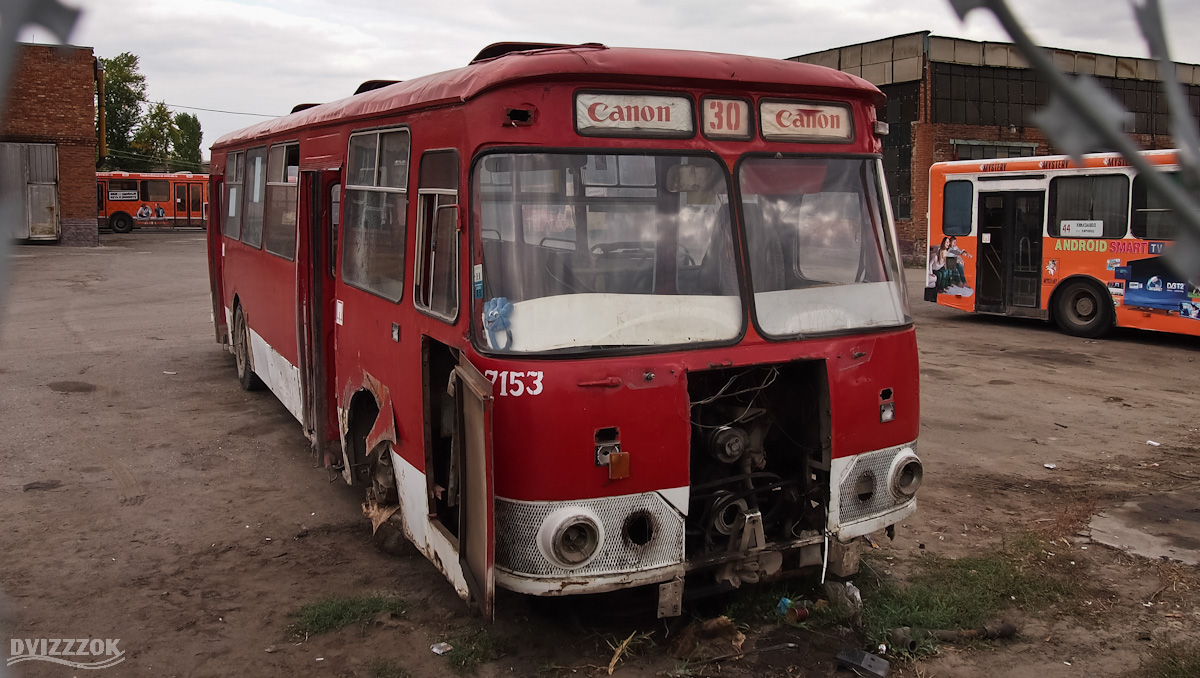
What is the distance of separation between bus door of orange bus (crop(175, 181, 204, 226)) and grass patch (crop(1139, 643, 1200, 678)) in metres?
47.2

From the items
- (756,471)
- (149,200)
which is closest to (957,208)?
(756,471)

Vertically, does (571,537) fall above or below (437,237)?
below

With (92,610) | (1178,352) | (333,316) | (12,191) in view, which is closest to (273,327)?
(333,316)

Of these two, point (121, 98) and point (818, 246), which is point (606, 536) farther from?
point (121, 98)

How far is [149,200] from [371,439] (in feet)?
145

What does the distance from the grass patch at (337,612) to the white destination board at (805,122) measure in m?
3.17

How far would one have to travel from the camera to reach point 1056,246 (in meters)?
15.2

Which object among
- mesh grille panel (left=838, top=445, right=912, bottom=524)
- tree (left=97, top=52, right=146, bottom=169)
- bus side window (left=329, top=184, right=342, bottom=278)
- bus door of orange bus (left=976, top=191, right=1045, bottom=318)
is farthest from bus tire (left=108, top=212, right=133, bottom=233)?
mesh grille panel (left=838, top=445, right=912, bottom=524)

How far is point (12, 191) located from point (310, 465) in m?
6.79

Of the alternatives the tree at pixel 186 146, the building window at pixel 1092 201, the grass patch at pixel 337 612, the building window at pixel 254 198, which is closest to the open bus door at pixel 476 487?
the grass patch at pixel 337 612

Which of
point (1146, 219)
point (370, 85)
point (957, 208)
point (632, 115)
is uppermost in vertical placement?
point (370, 85)

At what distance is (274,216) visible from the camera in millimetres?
8438

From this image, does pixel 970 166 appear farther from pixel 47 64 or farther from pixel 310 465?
pixel 47 64

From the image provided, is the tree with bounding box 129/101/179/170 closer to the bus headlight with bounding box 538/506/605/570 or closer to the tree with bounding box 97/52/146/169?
the tree with bounding box 97/52/146/169
